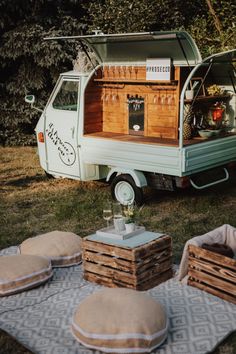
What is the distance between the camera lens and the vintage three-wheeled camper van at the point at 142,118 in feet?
23.9

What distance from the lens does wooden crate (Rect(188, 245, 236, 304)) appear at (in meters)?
4.54

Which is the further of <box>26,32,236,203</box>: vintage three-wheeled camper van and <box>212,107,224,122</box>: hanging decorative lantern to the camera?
<box>212,107,224,122</box>: hanging decorative lantern

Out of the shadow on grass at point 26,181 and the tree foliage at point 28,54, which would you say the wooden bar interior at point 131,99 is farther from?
the tree foliage at point 28,54

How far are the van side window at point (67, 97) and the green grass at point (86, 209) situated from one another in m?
1.29

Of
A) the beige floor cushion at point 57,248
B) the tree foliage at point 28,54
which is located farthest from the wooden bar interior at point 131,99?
the tree foliage at point 28,54

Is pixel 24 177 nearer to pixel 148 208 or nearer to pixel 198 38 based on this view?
pixel 148 208

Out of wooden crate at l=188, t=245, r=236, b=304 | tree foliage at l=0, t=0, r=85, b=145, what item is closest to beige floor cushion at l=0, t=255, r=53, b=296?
wooden crate at l=188, t=245, r=236, b=304

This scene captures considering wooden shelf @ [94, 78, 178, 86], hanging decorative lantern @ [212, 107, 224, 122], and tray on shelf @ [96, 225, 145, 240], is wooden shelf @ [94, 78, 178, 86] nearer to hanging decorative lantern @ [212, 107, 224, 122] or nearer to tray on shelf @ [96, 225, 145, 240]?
hanging decorative lantern @ [212, 107, 224, 122]

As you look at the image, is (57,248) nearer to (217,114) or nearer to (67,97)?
(67,97)

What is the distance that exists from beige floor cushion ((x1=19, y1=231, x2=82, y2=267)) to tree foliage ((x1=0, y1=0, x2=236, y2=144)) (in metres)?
6.78

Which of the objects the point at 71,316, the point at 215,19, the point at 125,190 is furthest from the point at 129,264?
the point at 215,19

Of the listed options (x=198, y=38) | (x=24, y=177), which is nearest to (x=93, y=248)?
(x=24, y=177)

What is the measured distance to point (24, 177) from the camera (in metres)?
9.83

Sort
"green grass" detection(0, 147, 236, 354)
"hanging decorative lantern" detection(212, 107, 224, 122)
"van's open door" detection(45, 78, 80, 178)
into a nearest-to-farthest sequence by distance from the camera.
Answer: "green grass" detection(0, 147, 236, 354), "hanging decorative lantern" detection(212, 107, 224, 122), "van's open door" detection(45, 78, 80, 178)
